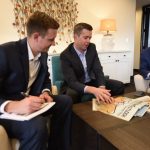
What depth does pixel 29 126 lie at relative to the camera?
1.15m

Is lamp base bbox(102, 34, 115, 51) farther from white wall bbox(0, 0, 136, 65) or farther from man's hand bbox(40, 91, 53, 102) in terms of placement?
man's hand bbox(40, 91, 53, 102)

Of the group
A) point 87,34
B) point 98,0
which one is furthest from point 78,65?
point 98,0

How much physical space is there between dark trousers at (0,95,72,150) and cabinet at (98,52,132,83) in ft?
8.84

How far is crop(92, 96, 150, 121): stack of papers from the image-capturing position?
55.4 inches

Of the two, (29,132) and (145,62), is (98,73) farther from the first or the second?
(29,132)

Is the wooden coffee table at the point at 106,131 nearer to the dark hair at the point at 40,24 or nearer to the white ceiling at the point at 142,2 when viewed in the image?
the dark hair at the point at 40,24

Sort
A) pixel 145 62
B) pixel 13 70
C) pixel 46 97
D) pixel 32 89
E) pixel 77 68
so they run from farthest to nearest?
pixel 145 62 → pixel 77 68 → pixel 32 89 → pixel 46 97 → pixel 13 70

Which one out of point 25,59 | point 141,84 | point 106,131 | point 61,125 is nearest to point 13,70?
point 25,59

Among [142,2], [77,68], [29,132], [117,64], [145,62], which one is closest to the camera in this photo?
[29,132]

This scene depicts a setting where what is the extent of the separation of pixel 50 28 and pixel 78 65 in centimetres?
85

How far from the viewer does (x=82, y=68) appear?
219 centimetres

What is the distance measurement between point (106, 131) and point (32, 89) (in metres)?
0.73

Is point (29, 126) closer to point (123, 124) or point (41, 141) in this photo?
point (41, 141)

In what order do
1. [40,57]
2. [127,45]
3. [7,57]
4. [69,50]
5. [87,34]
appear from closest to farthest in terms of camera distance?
[7,57] < [40,57] < [87,34] < [69,50] < [127,45]
